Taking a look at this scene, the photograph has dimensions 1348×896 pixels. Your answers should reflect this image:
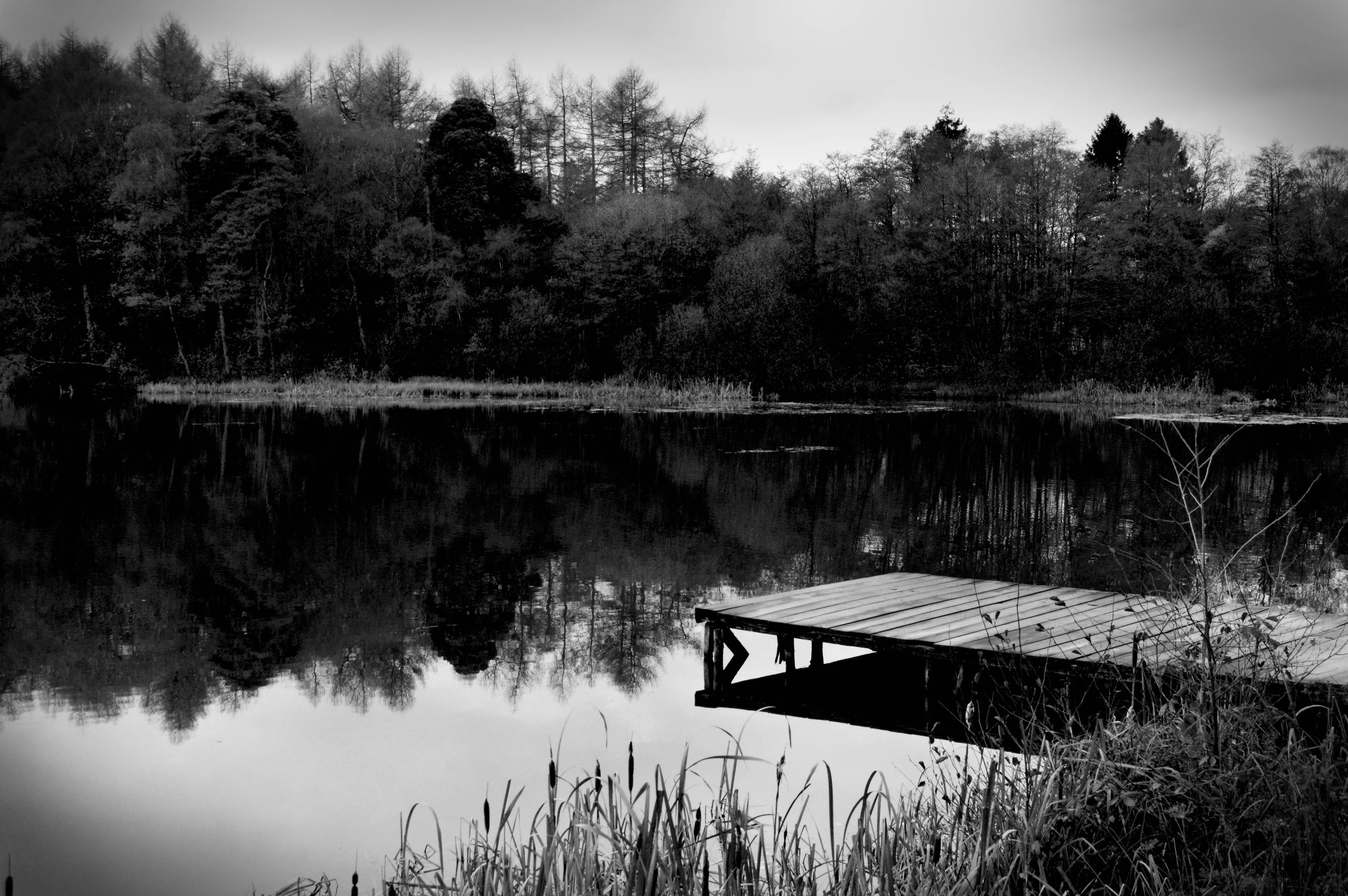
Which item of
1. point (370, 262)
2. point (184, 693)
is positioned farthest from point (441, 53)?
point (184, 693)

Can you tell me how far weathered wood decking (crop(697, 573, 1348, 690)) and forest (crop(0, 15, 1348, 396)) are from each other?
101ft

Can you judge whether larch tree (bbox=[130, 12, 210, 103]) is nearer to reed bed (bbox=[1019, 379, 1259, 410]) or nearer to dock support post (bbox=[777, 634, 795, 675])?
reed bed (bbox=[1019, 379, 1259, 410])

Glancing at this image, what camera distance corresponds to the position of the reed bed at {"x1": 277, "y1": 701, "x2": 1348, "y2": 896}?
3113 millimetres

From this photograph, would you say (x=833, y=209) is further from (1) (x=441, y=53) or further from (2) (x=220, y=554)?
(2) (x=220, y=554)

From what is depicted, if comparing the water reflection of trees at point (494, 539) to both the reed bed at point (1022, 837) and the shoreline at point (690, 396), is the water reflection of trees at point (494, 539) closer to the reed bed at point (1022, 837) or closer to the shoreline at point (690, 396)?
the reed bed at point (1022, 837)

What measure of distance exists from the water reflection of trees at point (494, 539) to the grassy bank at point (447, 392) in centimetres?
1387

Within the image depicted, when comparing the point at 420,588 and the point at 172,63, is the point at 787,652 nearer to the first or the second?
the point at 420,588

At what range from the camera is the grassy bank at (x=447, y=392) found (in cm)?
3738

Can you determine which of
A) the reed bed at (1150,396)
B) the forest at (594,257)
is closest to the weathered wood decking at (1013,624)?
the reed bed at (1150,396)

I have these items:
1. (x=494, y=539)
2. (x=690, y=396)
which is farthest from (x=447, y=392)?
(x=494, y=539)

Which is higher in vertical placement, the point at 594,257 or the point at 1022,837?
the point at 594,257

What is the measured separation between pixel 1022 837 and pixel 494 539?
8912mm

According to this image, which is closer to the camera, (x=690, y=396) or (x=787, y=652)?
(x=787, y=652)

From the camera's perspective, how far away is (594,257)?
4250cm
